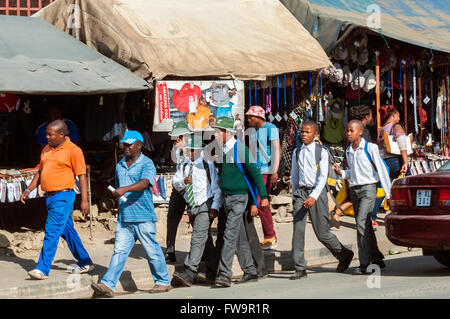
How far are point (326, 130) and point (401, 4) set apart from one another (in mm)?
3914

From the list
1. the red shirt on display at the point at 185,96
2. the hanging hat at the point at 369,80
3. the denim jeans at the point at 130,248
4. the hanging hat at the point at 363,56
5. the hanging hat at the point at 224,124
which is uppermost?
the hanging hat at the point at 363,56

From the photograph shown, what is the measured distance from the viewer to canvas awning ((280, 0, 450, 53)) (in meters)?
15.0

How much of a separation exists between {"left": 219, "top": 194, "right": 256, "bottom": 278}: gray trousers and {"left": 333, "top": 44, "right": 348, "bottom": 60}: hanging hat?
658cm

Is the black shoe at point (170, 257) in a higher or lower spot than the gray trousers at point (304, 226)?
lower

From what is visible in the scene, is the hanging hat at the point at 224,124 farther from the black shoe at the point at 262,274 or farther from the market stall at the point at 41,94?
the market stall at the point at 41,94

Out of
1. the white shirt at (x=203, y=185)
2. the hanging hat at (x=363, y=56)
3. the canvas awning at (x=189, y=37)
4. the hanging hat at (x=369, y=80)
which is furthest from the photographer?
the hanging hat at (x=369, y=80)

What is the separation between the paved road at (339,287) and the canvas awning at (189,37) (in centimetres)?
403

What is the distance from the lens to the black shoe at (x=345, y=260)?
32.1 feet

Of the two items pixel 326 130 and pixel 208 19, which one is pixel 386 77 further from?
pixel 208 19

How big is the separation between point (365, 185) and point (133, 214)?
9.19ft

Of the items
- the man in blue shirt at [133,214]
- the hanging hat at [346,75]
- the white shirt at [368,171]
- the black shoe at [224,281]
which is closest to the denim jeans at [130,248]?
the man in blue shirt at [133,214]

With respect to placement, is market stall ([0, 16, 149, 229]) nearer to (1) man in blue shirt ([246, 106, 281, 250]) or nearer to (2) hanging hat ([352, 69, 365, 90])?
(1) man in blue shirt ([246, 106, 281, 250])
